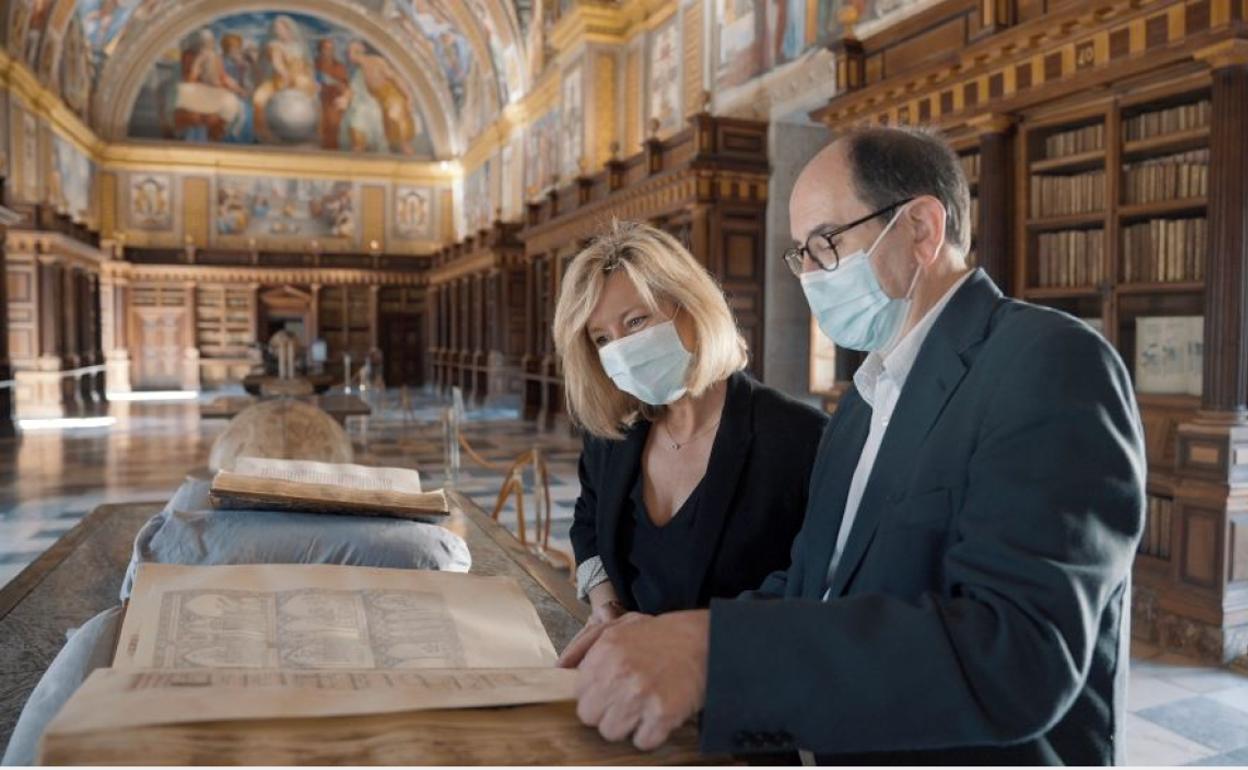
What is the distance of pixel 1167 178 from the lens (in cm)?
561

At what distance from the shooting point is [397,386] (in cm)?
3241

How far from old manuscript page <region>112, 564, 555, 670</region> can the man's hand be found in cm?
37

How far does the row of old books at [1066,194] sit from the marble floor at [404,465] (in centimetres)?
273

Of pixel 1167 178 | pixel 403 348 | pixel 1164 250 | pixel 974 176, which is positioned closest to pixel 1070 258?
pixel 1164 250

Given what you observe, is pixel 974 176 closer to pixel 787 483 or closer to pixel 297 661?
pixel 787 483

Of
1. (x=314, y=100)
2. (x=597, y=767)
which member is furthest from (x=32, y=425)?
(x=597, y=767)

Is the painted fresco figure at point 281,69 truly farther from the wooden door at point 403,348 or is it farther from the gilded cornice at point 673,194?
the gilded cornice at point 673,194

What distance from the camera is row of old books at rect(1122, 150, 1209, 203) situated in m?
5.46

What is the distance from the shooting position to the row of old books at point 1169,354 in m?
5.71

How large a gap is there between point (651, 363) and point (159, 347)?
3160cm

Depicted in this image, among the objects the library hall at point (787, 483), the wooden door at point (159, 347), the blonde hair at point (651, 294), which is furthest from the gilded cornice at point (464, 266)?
the blonde hair at point (651, 294)

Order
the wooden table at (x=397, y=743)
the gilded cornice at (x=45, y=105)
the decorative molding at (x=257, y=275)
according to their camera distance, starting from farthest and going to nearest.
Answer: the decorative molding at (x=257, y=275), the gilded cornice at (x=45, y=105), the wooden table at (x=397, y=743)

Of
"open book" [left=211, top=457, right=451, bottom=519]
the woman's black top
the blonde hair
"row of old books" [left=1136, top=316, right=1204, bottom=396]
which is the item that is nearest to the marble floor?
"row of old books" [left=1136, top=316, right=1204, bottom=396]

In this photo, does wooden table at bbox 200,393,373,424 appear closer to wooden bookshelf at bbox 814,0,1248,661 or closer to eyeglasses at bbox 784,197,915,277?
wooden bookshelf at bbox 814,0,1248,661
